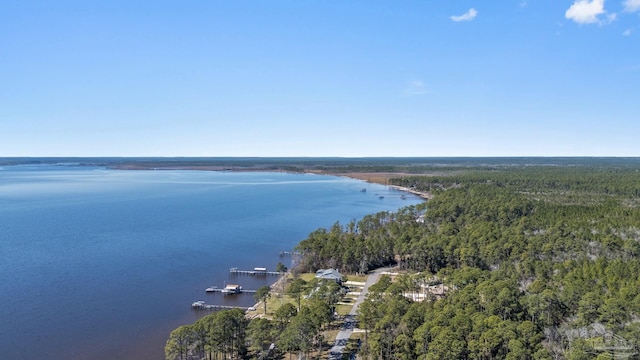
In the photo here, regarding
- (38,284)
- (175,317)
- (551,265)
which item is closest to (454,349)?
(551,265)

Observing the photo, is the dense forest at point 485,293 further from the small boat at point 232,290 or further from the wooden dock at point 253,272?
the small boat at point 232,290

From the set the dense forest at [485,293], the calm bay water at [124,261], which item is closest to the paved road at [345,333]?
the dense forest at [485,293]

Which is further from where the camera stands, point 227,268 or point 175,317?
point 227,268

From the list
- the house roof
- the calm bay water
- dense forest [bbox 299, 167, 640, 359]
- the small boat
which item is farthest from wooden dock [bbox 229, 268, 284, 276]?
the house roof

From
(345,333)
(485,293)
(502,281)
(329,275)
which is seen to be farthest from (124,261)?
(502,281)

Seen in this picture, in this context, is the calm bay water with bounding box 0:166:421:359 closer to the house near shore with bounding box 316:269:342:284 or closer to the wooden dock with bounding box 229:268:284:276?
the wooden dock with bounding box 229:268:284:276

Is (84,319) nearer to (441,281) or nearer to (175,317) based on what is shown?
(175,317)
